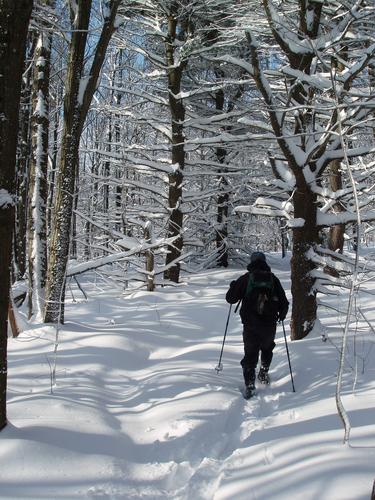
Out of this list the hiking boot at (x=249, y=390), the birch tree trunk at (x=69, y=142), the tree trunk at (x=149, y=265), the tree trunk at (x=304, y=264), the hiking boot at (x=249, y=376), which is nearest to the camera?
the hiking boot at (x=249, y=390)

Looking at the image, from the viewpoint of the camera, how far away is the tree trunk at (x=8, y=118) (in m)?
3.28

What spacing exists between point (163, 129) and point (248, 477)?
1043 cm

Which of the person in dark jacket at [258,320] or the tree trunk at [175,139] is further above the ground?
the tree trunk at [175,139]

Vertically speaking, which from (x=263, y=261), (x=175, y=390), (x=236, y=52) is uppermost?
(x=236, y=52)

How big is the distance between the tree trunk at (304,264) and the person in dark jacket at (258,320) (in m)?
1.27

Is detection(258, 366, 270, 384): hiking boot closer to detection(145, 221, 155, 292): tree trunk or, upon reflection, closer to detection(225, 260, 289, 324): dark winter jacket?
detection(225, 260, 289, 324): dark winter jacket

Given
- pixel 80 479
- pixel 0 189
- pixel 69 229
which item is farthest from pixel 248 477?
pixel 69 229

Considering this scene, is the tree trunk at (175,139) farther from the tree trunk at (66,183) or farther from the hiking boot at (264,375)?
the hiking boot at (264,375)

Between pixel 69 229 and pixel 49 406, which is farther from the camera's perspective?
pixel 69 229

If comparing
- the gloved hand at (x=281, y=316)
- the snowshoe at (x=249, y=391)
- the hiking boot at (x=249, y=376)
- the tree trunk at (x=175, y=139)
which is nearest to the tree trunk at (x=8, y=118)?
the snowshoe at (x=249, y=391)

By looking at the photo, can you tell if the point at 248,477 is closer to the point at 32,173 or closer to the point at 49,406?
the point at 49,406

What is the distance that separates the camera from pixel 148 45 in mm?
13281

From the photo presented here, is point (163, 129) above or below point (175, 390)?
above

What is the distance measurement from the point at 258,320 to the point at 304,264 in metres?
1.70
